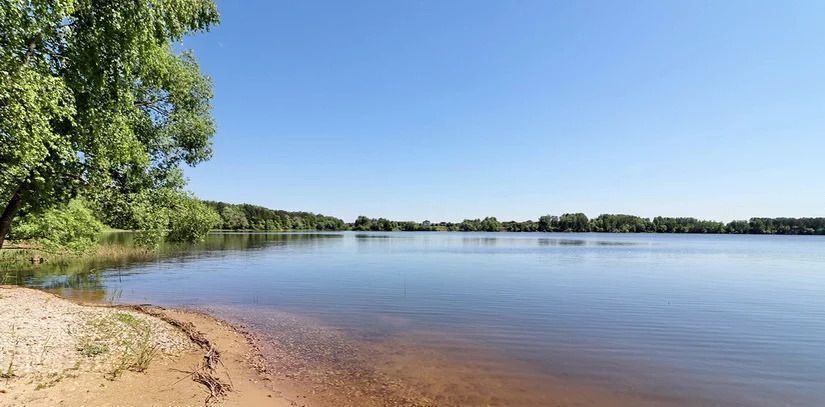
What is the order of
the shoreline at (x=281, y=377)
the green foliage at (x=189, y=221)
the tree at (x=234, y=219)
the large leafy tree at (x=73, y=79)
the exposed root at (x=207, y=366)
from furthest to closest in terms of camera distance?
the tree at (x=234, y=219) < the green foliage at (x=189, y=221) < the exposed root at (x=207, y=366) < the shoreline at (x=281, y=377) < the large leafy tree at (x=73, y=79)

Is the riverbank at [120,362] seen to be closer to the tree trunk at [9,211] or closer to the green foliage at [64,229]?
the tree trunk at [9,211]

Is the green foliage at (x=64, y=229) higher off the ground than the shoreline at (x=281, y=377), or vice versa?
the green foliage at (x=64, y=229)

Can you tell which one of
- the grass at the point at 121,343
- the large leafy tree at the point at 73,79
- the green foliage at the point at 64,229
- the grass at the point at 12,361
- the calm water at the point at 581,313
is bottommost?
the calm water at the point at 581,313

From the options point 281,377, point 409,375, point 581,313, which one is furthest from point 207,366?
point 581,313

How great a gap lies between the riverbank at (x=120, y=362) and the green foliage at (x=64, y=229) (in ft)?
57.5

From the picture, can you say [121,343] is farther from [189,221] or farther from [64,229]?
[64,229]

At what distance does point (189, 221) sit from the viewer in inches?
865

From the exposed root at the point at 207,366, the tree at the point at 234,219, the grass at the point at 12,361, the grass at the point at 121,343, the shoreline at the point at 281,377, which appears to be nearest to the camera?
the grass at the point at 12,361

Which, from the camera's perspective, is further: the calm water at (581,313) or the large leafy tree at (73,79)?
the calm water at (581,313)

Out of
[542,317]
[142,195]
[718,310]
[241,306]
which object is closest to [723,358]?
[542,317]

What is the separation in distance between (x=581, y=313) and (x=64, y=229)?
114 feet

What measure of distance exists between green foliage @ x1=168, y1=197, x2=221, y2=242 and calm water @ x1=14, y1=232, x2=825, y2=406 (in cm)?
342

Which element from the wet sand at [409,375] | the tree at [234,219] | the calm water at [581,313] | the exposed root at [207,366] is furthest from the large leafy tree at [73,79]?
the tree at [234,219]

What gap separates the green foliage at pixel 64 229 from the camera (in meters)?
28.5
